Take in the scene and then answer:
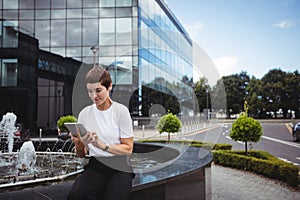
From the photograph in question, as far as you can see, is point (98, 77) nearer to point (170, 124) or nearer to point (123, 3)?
point (170, 124)

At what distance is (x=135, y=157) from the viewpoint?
8188 mm

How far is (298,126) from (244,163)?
33.3 feet

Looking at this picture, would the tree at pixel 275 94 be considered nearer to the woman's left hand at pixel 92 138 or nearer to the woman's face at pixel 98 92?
the woman's face at pixel 98 92

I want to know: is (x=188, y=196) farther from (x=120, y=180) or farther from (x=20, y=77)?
(x=20, y=77)

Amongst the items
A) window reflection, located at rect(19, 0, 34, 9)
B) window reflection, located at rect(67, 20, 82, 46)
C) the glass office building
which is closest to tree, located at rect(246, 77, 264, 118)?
the glass office building

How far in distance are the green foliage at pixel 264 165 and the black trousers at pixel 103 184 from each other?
4948 millimetres

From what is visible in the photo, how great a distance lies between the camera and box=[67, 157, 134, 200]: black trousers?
2.04m

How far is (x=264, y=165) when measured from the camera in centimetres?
670

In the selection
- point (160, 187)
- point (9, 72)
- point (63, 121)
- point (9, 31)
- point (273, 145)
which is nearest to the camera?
point (160, 187)

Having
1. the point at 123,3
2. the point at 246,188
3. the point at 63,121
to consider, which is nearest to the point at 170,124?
the point at 63,121

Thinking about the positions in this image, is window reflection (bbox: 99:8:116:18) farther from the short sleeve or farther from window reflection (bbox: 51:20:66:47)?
the short sleeve

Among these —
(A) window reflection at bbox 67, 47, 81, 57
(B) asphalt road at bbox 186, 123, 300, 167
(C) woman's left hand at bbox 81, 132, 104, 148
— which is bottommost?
(B) asphalt road at bbox 186, 123, 300, 167

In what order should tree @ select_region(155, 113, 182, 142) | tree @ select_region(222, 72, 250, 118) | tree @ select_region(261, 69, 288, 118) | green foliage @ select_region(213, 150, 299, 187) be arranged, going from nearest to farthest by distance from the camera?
1. green foliage @ select_region(213, 150, 299, 187)
2. tree @ select_region(155, 113, 182, 142)
3. tree @ select_region(261, 69, 288, 118)
4. tree @ select_region(222, 72, 250, 118)

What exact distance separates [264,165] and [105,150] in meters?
5.78
